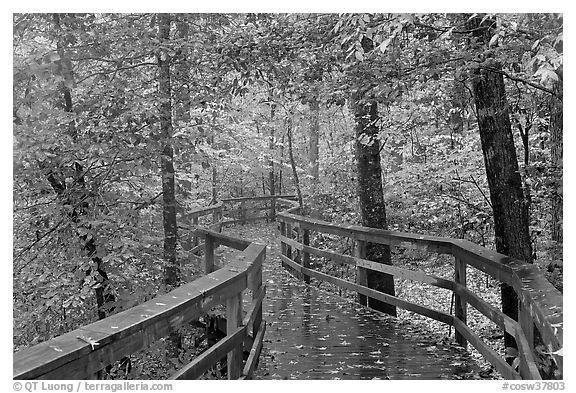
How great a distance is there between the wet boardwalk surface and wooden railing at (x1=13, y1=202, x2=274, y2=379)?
577 mm

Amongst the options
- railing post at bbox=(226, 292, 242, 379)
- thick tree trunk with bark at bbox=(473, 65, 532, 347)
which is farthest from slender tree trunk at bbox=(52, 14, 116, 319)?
thick tree trunk with bark at bbox=(473, 65, 532, 347)

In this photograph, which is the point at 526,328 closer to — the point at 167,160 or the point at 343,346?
the point at 343,346

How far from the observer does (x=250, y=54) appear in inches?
219

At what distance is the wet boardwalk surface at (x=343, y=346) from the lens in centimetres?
444

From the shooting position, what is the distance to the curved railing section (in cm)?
186

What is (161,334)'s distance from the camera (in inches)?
95.5

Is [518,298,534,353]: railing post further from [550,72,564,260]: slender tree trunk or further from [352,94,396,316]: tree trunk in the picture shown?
[352,94,396,316]: tree trunk

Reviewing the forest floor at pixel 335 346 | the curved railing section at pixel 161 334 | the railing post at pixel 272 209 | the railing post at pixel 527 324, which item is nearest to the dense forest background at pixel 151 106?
the forest floor at pixel 335 346

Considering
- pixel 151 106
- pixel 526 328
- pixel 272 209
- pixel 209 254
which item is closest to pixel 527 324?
pixel 526 328

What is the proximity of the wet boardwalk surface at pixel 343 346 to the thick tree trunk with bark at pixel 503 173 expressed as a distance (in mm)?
769

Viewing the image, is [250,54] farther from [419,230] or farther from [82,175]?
[419,230]

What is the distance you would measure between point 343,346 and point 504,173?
2.17m

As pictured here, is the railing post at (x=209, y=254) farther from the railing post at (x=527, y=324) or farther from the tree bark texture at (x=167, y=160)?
the railing post at (x=527, y=324)

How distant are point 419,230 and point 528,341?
8717 millimetres
